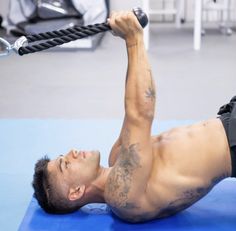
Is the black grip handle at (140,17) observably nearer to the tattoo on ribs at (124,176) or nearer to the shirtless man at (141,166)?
the shirtless man at (141,166)

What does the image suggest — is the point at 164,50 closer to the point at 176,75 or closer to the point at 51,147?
the point at 176,75

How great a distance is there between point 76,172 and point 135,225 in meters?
0.35

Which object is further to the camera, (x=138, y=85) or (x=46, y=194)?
(x=46, y=194)

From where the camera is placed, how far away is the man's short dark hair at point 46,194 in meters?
2.17

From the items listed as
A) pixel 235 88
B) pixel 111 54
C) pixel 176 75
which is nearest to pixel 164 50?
pixel 111 54

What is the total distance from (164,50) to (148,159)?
13.8 ft

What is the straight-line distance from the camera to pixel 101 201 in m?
2.22

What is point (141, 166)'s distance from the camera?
200 centimetres

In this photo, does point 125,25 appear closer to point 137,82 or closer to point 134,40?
point 134,40

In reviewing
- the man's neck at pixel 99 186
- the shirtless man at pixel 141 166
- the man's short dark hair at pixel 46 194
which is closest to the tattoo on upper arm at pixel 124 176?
the shirtless man at pixel 141 166

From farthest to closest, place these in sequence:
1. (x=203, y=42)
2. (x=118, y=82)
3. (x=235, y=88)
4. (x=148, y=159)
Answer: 1. (x=203, y=42)
2. (x=118, y=82)
3. (x=235, y=88)
4. (x=148, y=159)

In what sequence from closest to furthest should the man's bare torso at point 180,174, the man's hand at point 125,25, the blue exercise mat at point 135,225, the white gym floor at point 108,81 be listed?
the man's hand at point 125,25 → the man's bare torso at point 180,174 → the blue exercise mat at point 135,225 → the white gym floor at point 108,81

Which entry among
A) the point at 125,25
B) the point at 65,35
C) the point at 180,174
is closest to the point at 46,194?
A: the point at 180,174

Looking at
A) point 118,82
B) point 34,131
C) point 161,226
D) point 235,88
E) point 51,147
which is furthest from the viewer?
point 118,82
